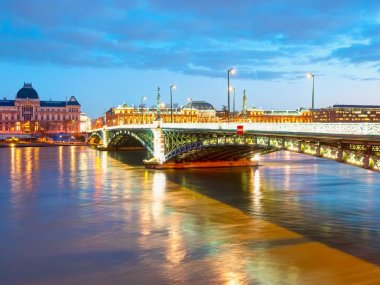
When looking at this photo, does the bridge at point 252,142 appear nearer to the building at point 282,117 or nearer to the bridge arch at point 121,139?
the bridge arch at point 121,139

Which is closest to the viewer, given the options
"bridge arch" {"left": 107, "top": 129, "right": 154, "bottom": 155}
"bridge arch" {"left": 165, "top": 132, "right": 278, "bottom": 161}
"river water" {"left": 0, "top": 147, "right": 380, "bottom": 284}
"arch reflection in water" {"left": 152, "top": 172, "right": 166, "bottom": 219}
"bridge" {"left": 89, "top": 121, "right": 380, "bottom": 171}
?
"river water" {"left": 0, "top": 147, "right": 380, "bottom": 284}

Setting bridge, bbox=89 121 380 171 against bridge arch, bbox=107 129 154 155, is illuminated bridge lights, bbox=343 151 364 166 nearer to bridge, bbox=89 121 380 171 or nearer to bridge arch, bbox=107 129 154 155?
bridge, bbox=89 121 380 171

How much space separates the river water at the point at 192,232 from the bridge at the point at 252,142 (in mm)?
4272

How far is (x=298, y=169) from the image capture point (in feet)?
236

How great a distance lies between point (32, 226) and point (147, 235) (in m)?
7.82

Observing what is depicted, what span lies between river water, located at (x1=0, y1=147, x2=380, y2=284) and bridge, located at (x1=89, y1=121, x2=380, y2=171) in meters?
4.27

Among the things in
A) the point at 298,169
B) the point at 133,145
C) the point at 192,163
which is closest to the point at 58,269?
the point at 192,163

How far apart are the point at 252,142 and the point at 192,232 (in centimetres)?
1697

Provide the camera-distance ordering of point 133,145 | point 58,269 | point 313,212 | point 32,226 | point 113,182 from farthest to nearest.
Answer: point 133,145
point 113,182
point 313,212
point 32,226
point 58,269

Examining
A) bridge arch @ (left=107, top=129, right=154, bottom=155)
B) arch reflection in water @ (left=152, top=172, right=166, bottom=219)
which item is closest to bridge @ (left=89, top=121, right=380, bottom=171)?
arch reflection in water @ (left=152, top=172, right=166, bottom=219)

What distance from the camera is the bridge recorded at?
28453mm

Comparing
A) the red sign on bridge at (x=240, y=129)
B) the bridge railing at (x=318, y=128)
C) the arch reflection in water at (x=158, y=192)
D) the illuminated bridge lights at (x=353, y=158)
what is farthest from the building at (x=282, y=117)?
the illuminated bridge lights at (x=353, y=158)

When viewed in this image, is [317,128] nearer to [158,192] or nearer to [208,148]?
[158,192]

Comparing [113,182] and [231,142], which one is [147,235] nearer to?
[231,142]
